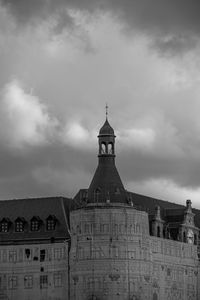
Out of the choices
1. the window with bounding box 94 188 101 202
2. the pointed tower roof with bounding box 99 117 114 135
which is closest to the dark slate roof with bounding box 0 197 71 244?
the window with bounding box 94 188 101 202

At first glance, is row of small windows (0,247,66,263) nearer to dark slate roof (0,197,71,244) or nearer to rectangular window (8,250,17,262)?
rectangular window (8,250,17,262)

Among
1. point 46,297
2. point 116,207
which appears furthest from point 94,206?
point 46,297

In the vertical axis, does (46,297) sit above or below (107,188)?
below

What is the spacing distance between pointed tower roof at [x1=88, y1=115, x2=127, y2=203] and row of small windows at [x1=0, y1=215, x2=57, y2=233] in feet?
23.8

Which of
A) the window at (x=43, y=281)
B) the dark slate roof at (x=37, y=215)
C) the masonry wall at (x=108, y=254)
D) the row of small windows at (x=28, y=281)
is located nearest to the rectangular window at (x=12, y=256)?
the dark slate roof at (x=37, y=215)

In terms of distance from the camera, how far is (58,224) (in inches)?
7574

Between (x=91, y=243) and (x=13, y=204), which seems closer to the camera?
(x=91, y=243)

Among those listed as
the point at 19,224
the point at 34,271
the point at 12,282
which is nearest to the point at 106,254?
the point at 34,271

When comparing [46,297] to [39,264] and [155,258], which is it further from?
[155,258]

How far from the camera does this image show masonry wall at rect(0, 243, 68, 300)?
624 ft

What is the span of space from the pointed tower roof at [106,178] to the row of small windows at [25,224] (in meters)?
7.26

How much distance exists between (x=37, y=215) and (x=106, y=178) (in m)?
12.9

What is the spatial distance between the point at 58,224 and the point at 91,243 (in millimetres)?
8141

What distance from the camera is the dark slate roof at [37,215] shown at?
191875 mm
